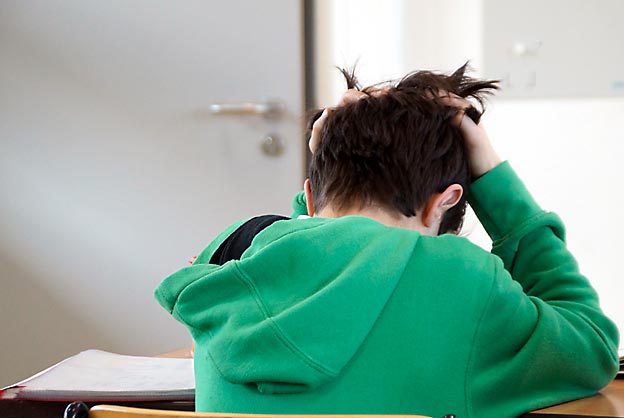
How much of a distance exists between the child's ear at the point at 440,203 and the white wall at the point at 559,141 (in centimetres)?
160

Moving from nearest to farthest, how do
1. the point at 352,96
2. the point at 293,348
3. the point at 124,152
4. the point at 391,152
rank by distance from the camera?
the point at 293,348, the point at 391,152, the point at 352,96, the point at 124,152

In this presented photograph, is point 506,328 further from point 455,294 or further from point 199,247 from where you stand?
point 199,247

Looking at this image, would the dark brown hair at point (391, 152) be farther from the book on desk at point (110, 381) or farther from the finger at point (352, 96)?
the book on desk at point (110, 381)

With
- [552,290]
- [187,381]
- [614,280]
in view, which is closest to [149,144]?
[614,280]

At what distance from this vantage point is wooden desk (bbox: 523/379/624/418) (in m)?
0.96

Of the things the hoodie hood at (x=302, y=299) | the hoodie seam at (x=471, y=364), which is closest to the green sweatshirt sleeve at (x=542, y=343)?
the hoodie seam at (x=471, y=364)

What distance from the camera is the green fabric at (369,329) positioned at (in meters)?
0.94

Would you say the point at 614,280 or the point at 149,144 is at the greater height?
the point at 149,144

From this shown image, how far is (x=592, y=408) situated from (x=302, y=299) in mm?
349

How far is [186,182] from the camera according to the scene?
280 cm

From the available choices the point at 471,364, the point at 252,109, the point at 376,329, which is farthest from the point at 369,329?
the point at 252,109

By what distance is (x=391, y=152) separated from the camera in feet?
3.65

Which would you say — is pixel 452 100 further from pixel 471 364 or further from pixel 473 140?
pixel 471 364

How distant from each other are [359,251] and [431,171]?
0.22 meters
